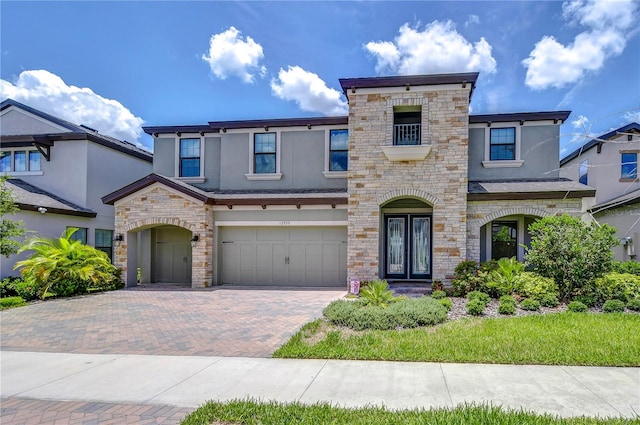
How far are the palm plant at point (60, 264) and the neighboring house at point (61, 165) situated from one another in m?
2.74

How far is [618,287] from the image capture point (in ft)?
31.1

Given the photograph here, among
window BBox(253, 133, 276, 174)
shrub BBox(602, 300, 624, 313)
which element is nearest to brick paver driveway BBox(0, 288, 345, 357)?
window BBox(253, 133, 276, 174)

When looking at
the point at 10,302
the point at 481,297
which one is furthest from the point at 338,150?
the point at 10,302

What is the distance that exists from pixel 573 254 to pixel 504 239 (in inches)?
172

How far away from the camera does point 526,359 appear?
5703mm

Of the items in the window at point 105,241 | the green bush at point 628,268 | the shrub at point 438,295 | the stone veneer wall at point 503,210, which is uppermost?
the stone veneer wall at point 503,210

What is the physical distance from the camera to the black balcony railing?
1320 cm

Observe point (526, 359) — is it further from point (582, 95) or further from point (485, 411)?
point (582, 95)

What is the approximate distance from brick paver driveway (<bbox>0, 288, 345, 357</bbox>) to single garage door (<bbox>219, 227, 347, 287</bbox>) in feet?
6.36

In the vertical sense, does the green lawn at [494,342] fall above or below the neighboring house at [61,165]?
below

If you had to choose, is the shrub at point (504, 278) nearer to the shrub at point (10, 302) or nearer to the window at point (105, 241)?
the shrub at point (10, 302)

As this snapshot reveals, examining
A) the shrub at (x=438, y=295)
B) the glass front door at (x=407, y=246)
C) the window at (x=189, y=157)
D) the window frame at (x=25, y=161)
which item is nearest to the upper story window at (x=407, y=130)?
the glass front door at (x=407, y=246)

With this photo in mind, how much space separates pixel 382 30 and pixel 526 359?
9574 mm

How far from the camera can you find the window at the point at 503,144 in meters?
14.5
